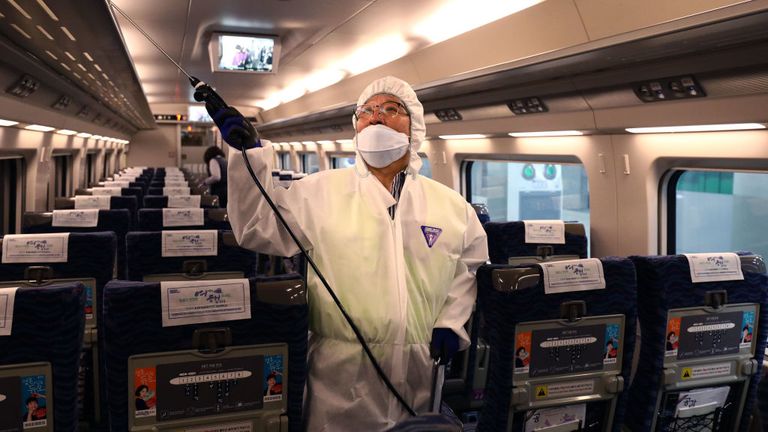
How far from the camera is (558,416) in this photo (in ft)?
8.34

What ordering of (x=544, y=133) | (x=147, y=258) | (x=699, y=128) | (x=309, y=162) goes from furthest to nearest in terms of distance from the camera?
(x=309, y=162)
(x=544, y=133)
(x=699, y=128)
(x=147, y=258)

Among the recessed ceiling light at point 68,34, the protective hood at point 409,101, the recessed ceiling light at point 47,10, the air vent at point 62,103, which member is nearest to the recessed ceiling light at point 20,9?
the recessed ceiling light at point 47,10

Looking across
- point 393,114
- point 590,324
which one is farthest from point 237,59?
point 590,324

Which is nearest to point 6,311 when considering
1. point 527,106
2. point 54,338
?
point 54,338

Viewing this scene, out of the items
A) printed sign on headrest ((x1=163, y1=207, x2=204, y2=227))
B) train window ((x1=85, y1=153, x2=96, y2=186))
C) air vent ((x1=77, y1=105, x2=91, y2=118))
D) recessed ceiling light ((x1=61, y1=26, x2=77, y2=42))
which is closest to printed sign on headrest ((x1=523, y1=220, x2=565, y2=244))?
printed sign on headrest ((x1=163, y1=207, x2=204, y2=227))

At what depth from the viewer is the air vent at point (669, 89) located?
11.5 feet

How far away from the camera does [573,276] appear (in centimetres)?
243

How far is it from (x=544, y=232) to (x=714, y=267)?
5.79 feet

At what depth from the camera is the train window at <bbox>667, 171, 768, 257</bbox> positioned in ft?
14.1

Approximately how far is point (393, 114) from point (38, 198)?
276 inches

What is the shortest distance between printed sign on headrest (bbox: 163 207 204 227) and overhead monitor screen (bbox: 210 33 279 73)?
2.26 metres

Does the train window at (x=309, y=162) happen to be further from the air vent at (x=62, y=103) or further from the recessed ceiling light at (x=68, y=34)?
the recessed ceiling light at (x=68, y=34)

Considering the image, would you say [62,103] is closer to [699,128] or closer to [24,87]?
[24,87]

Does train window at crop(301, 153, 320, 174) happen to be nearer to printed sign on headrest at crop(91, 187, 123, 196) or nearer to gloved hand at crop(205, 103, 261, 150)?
printed sign on headrest at crop(91, 187, 123, 196)
